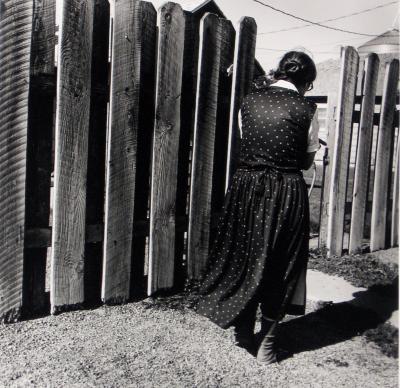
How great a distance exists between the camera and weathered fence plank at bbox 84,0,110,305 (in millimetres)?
2916

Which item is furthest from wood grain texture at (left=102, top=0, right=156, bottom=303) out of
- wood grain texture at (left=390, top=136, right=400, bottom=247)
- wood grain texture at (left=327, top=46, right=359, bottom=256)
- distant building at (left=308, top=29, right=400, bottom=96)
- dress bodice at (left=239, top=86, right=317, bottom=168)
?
distant building at (left=308, top=29, right=400, bottom=96)

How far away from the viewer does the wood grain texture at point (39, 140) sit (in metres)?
2.70

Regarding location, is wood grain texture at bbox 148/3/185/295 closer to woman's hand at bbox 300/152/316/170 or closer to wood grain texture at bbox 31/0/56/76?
wood grain texture at bbox 31/0/56/76

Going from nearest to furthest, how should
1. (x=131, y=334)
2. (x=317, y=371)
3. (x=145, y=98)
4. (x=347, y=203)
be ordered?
1. (x=317, y=371)
2. (x=131, y=334)
3. (x=145, y=98)
4. (x=347, y=203)

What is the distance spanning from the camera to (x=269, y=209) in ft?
8.50

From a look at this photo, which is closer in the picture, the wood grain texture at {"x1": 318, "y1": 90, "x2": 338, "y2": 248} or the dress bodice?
the dress bodice

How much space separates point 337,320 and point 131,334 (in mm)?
1485

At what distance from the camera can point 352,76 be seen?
455cm

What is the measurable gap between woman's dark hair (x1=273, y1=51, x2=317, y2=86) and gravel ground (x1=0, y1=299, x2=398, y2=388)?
1.63 meters

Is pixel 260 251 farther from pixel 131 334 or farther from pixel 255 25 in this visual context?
pixel 255 25

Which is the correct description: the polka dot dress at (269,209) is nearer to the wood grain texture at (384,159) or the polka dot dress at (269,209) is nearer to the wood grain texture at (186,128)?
the wood grain texture at (186,128)

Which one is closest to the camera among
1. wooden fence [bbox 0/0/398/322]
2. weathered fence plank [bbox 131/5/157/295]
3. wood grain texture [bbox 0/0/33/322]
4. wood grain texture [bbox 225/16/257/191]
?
wood grain texture [bbox 0/0/33/322]

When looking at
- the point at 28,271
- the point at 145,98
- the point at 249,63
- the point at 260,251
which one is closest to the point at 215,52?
the point at 249,63

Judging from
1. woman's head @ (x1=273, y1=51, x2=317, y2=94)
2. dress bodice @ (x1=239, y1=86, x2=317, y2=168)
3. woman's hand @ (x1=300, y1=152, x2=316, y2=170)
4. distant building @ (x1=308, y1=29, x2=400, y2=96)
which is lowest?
woman's hand @ (x1=300, y1=152, x2=316, y2=170)
